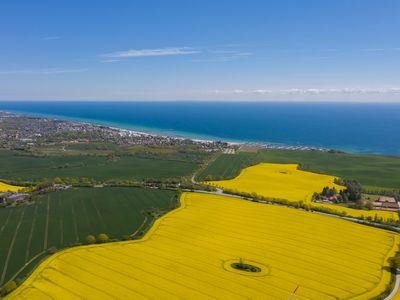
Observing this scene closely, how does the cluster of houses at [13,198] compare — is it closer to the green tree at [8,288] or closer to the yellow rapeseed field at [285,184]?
the green tree at [8,288]

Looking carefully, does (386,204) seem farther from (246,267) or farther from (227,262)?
(227,262)

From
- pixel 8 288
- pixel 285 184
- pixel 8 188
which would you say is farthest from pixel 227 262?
pixel 8 188

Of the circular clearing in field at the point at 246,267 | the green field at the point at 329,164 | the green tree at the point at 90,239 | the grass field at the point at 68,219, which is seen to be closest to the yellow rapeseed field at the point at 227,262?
the circular clearing in field at the point at 246,267

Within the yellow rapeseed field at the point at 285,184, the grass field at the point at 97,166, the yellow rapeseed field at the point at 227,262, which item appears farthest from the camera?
the grass field at the point at 97,166

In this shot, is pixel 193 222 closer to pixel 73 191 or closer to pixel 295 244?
pixel 295 244

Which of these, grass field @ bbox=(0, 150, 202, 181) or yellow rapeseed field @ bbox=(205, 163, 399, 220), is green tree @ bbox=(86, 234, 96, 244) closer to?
yellow rapeseed field @ bbox=(205, 163, 399, 220)

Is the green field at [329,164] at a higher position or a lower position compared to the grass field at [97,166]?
higher

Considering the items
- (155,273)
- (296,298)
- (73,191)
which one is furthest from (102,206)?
(296,298)
